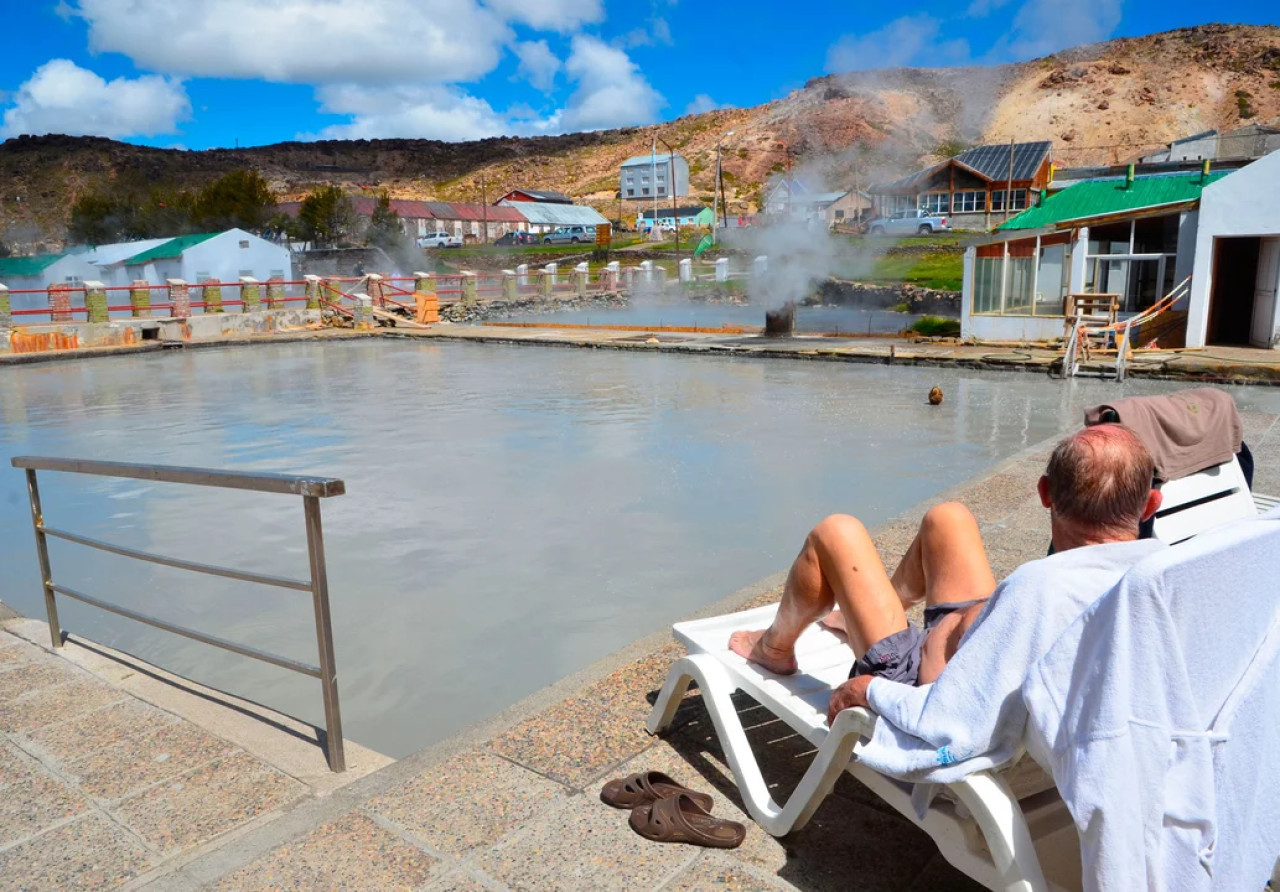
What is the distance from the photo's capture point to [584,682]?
136 inches

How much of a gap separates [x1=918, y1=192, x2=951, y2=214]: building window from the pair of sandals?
47113 mm

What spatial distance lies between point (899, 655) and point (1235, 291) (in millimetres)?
18284

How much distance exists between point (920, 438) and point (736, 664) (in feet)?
24.2

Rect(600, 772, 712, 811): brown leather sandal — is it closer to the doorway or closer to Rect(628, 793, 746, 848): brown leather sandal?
Rect(628, 793, 746, 848): brown leather sandal

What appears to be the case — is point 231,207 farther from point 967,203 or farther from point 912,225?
point 967,203

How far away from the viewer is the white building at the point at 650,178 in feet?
341

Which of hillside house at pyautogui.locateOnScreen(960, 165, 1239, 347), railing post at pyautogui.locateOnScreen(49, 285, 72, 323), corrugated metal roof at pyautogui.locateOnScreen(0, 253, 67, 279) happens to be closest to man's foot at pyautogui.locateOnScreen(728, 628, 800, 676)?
hillside house at pyautogui.locateOnScreen(960, 165, 1239, 347)

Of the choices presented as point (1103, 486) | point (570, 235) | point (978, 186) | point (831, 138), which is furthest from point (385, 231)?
point (1103, 486)

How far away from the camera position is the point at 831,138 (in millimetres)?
25844

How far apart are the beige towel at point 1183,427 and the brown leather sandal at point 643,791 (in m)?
1.69

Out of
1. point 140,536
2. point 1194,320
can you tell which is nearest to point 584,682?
point 140,536

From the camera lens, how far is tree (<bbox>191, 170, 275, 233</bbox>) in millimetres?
61594

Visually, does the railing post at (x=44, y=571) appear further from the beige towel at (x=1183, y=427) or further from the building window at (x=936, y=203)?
the building window at (x=936, y=203)

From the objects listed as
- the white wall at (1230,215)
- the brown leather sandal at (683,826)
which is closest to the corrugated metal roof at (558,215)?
the white wall at (1230,215)
